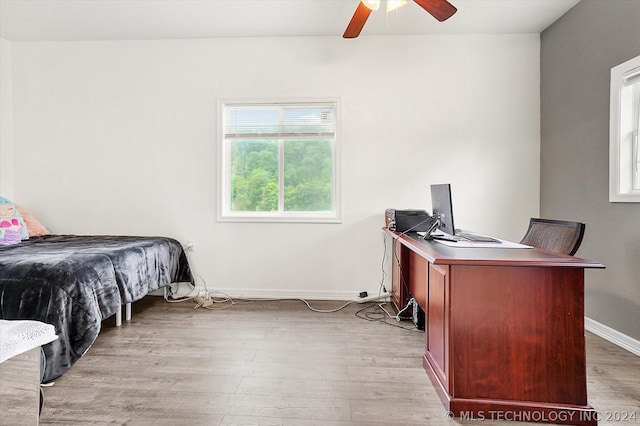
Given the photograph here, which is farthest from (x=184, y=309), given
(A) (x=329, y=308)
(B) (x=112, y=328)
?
(A) (x=329, y=308)

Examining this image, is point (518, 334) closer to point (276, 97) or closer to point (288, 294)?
point (288, 294)

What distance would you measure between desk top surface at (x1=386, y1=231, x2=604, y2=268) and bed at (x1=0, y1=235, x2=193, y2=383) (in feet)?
6.71

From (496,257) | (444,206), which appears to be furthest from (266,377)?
(444,206)

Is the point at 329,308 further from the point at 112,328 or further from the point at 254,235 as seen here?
the point at 112,328

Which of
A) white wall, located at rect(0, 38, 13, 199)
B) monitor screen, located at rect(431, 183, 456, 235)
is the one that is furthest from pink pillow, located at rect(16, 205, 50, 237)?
monitor screen, located at rect(431, 183, 456, 235)

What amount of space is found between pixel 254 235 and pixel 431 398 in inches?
92.0

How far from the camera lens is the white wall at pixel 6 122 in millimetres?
3467

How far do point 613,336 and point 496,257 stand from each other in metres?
1.74

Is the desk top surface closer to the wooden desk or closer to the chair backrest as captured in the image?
the wooden desk

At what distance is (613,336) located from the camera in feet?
7.91

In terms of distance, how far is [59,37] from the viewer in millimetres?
3449

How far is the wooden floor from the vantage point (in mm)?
1538

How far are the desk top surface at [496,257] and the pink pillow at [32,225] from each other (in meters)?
3.70

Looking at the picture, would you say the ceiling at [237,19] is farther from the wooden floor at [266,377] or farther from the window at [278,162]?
the wooden floor at [266,377]
